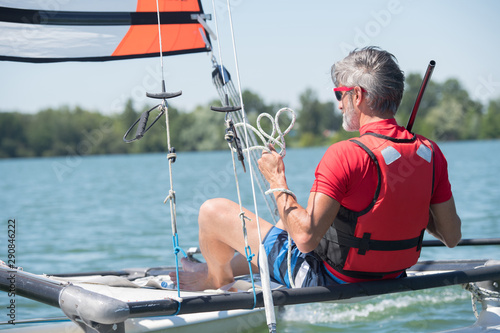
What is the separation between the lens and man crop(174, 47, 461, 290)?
6.60 ft

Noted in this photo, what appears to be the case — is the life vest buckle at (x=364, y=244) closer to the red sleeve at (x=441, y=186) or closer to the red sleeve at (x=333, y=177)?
the red sleeve at (x=333, y=177)

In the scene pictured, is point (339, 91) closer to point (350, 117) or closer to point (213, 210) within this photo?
point (350, 117)

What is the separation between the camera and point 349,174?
6.55ft

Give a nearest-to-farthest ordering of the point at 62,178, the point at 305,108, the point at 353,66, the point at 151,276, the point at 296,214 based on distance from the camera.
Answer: the point at 296,214 → the point at 353,66 → the point at 151,276 → the point at 62,178 → the point at 305,108

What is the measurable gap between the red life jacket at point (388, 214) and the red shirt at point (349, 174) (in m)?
0.02

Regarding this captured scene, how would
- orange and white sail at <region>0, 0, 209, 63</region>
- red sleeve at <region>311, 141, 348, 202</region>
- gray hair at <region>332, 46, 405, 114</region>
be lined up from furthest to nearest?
orange and white sail at <region>0, 0, 209, 63</region> → gray hair at <region>332, 46, 405, 114</region> → red sleeve at <region>311, 141, 348, 202</region>

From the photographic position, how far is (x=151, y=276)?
12.1 ft

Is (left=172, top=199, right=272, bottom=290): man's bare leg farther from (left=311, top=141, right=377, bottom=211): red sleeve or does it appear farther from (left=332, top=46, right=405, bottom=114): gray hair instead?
(left=332, top=46, right=405, bottom=114): gray hair

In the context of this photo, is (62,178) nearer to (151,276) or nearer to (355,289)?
(151,276)

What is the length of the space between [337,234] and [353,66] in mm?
625

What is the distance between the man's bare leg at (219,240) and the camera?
8.41 feet

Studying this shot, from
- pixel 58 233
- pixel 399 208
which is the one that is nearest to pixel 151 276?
pixel 399 208

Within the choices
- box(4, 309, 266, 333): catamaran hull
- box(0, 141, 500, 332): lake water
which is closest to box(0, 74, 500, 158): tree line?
box(0, 141, 500, 332): lake water

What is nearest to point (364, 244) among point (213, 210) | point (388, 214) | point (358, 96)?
point (388, 214)
